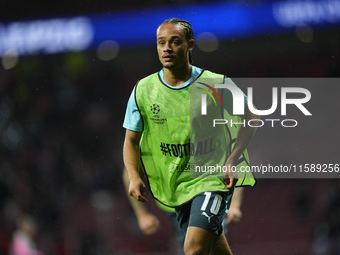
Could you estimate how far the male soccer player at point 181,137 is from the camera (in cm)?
277

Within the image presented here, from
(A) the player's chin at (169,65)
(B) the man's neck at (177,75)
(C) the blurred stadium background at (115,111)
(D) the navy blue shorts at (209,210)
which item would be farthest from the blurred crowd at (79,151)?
(A) the player's chin at (169,65)

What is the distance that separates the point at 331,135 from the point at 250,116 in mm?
7308

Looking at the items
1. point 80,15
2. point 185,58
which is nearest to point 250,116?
point 185,58

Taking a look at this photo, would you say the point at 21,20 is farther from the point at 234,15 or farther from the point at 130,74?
the point at 234,15

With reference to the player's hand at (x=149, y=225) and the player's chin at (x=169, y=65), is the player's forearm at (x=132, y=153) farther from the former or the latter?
the player's chin at (x=169, y=65)

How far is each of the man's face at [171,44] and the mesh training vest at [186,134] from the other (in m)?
0.20

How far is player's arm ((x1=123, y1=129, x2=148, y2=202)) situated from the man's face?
19.7 inches

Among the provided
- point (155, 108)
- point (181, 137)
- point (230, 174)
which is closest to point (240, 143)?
point (230, 174)

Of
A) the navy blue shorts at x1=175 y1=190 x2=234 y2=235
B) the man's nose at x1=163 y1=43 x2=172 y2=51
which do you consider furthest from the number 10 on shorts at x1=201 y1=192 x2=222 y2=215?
the man's nose at x1=163 y1=43 x2=172 y2=51

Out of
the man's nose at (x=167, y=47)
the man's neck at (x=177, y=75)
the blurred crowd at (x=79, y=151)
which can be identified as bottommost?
the blurred crowd at (x=79, y=151)

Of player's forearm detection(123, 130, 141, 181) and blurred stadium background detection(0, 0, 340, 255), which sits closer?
player's forearm detection(123, 130, 141, 181)

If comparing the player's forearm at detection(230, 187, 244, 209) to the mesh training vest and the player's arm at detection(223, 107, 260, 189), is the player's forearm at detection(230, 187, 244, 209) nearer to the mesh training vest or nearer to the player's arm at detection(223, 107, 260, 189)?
the mesh training vest

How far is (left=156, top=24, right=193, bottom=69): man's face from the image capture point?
9.00 ft

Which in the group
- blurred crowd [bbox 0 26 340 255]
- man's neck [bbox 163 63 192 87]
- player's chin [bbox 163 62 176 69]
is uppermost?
player's chin [bbox 163 62 176 69]
